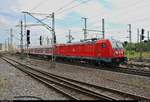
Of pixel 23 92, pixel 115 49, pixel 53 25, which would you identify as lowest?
pixel 23 92

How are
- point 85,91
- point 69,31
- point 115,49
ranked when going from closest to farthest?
point 85,91 → point 115,49 → point 69,31

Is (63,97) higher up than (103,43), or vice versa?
(103,43)

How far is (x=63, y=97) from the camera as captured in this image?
1350cm

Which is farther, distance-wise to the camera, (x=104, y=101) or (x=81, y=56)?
(x=81, y=56)

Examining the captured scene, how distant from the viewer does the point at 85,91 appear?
14602 mm

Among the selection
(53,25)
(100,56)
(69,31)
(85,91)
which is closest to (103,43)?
(100,56)

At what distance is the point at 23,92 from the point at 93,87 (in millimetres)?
3898

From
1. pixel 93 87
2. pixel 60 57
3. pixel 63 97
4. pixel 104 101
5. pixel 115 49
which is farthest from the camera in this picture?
pixel 60 57

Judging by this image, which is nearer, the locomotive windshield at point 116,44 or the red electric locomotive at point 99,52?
the red electric locomotive at point 99,52

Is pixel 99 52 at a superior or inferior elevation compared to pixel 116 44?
inferior

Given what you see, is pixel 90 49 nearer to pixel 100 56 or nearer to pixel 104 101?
pixel 100 56

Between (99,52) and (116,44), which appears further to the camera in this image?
(99,52)

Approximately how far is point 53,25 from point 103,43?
20.6 feet

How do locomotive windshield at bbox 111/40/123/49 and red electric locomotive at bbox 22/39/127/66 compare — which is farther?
locomotive windshield at bbox 111/40/123/49
